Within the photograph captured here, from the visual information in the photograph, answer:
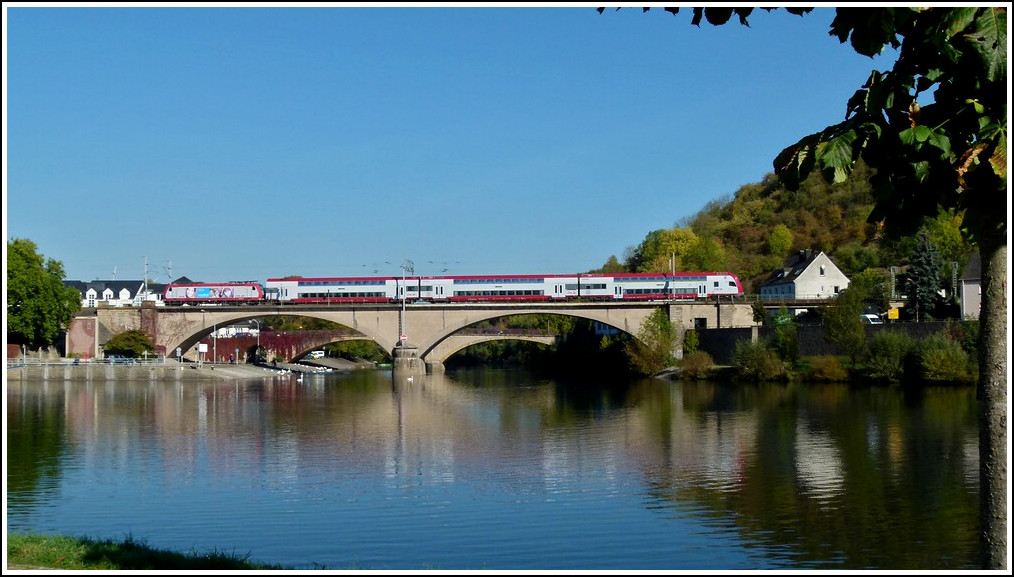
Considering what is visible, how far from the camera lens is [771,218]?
124 m

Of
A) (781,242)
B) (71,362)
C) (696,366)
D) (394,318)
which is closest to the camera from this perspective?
(696,366)

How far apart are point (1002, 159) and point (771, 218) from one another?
122636 mm

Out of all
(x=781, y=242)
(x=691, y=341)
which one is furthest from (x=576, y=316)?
(x=781, y=242)

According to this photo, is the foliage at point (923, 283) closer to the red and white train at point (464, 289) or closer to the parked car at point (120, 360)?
the red and white train at point (464, 289)

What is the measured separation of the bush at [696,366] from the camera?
60938 mm

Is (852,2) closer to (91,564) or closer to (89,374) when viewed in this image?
(91,564)

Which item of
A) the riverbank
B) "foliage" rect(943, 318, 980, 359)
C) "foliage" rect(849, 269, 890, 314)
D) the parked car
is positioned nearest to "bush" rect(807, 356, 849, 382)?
"foliage" rect(943, 318, 980, 359)

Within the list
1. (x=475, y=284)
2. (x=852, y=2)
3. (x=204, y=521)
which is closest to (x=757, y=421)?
(x=204, y=521)

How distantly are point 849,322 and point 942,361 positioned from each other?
7297 mm

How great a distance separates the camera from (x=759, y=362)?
55.3 metres

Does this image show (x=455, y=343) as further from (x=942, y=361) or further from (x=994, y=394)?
(x=994, y=394)

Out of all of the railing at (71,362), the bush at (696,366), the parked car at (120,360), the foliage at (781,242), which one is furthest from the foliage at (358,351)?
the foliage at (781,242)

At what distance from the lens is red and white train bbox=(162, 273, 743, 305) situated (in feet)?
252

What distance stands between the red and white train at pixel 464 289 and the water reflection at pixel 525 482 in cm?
3452
